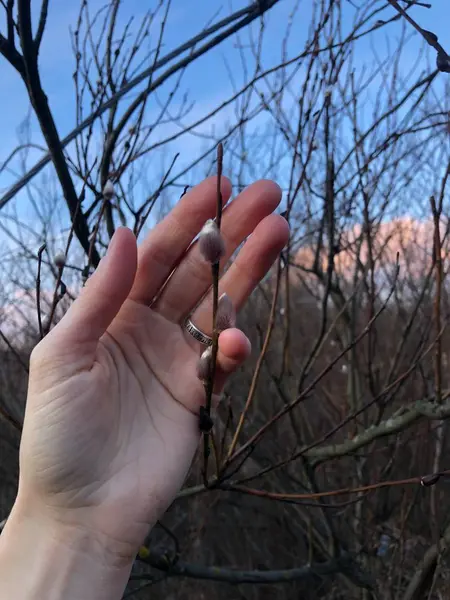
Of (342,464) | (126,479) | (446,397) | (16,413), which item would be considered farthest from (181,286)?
(342,464)

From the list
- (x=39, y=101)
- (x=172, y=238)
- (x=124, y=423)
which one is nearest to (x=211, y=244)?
(x=172, y=238)

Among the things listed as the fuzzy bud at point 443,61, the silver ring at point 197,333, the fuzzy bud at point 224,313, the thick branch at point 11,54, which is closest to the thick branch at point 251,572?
the silver ring at point 197,333

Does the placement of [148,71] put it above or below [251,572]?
above

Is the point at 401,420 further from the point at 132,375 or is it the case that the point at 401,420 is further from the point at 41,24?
the point at 41,24

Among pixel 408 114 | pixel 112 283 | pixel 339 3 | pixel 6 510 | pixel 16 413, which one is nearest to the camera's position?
pixel 112 283

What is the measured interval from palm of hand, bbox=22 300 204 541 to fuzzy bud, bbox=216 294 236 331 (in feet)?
0.96

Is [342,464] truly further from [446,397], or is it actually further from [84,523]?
[84,523]

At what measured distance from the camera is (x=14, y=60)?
148 centimetres

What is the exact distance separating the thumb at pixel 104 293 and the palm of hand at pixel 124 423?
9cm

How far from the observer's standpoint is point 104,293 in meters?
1.14

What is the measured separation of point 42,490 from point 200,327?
47cm

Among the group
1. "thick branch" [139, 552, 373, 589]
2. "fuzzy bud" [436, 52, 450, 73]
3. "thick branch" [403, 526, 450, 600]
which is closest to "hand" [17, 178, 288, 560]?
"fuzzy bud" [436, 52, 450, 73]

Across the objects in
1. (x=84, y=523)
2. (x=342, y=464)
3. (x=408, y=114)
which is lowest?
(x=84, y=523)

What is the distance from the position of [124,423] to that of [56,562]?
0.96ft
